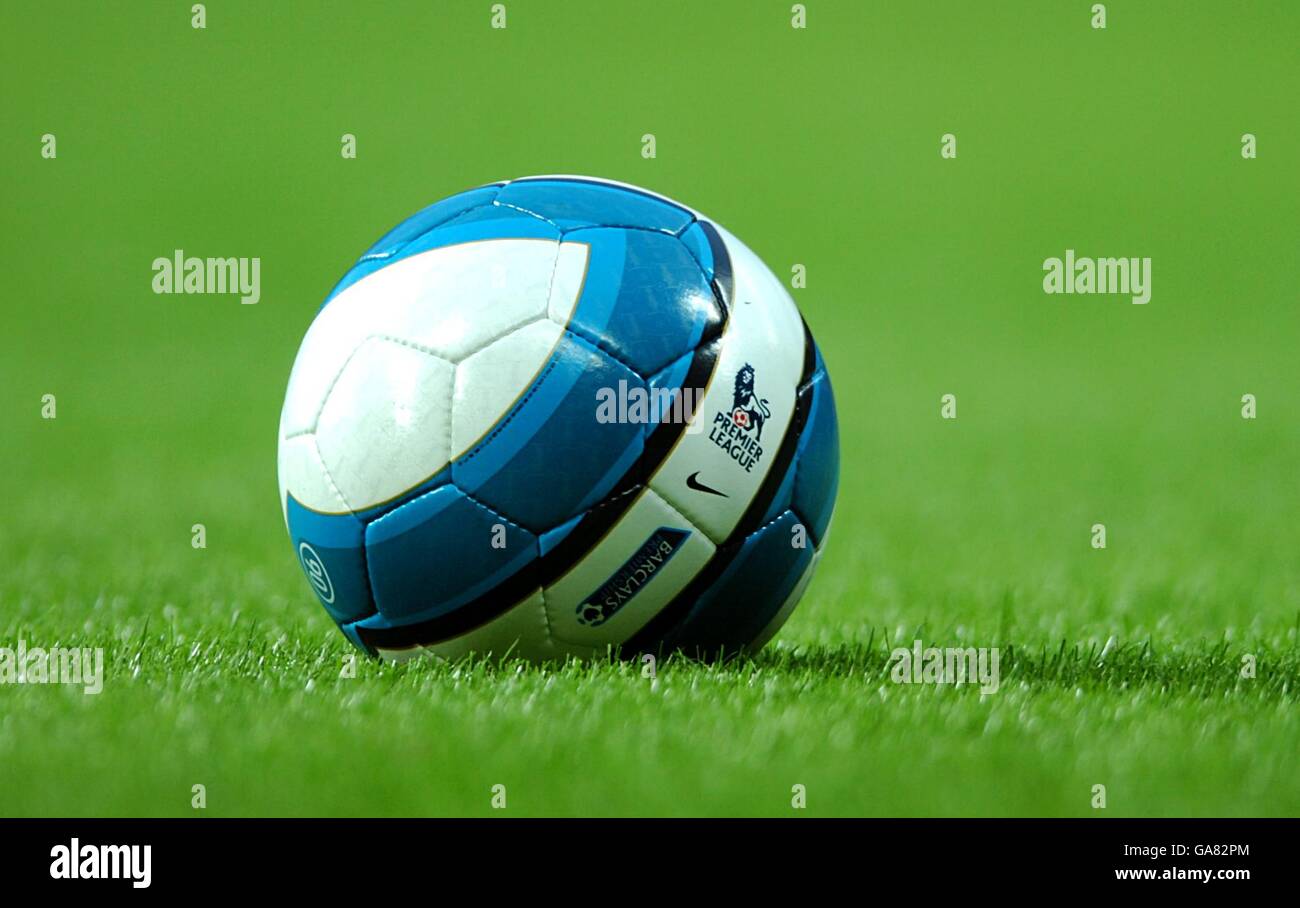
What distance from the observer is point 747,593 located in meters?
5.95

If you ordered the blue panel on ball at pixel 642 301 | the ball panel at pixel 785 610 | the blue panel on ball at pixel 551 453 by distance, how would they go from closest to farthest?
the blue panel on ball at pixel 551 453 → the blue panel on ball at pixel 642 301 → the ball panel at pixel 785 610

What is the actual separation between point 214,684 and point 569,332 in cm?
174

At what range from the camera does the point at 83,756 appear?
16.1 ft

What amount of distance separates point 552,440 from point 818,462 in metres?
1.11

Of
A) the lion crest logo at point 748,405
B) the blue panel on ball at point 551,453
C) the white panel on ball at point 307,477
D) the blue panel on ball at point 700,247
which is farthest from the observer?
the blue panel on ball at point 700,247

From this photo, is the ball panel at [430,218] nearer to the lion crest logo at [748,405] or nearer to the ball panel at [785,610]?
the lion crest logo at [748,405]

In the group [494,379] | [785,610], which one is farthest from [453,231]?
[785,610]

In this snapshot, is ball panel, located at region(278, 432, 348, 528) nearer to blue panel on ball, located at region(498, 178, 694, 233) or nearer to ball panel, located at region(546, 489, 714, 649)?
ball panel, located at region(546, 489, 714, 649)

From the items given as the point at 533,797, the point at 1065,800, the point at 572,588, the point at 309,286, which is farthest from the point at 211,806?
the point at 309,286

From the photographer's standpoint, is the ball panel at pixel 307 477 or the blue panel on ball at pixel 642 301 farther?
the ball panel at pixel 307 477

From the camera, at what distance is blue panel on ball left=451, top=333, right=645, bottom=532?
219 inches

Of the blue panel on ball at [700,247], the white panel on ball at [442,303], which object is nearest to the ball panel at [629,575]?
the white panel on ball at [442,303]

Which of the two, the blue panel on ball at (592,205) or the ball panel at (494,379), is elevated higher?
the blue panel on ball at (592,205)

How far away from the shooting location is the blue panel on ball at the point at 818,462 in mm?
6031
